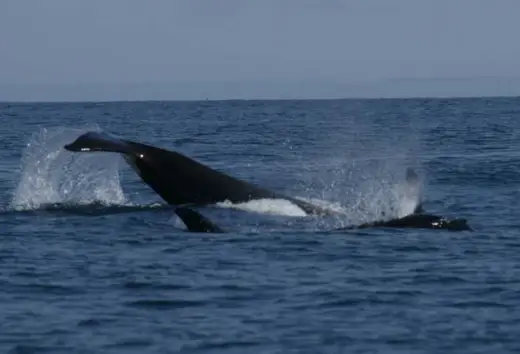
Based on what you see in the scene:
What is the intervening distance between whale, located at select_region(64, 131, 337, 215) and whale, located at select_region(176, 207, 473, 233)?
1332 millimetres

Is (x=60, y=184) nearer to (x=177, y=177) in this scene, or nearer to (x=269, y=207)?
(x=177, y=177)

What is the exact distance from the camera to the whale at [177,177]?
2077 cm

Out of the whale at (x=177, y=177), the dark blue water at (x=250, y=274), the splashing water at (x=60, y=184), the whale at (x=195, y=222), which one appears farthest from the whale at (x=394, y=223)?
the splashing water at (x=60, y=184)

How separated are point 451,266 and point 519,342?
12.7 ft

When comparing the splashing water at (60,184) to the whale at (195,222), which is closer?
the whale at (195,222)

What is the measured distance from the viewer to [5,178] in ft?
103

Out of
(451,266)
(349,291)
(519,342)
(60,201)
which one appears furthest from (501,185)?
(519,342)

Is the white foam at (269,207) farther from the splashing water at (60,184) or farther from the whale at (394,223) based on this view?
the splashing water at (60,184)

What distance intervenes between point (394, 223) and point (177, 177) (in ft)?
10.7

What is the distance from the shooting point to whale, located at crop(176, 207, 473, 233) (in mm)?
19484

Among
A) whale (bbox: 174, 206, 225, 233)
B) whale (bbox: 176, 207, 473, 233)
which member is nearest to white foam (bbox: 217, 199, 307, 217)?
whale (bbox: 176, 207, 473, 233)

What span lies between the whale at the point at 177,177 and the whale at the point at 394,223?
133 centimetres

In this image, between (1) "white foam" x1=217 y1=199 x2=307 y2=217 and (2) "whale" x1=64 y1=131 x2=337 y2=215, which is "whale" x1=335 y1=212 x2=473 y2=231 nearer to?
(1) "white foam" x1=217 y1=199 x2=307 y2=217

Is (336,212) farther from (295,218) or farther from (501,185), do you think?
(501,185)
